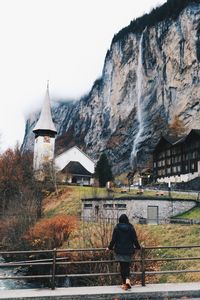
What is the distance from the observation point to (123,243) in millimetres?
9836

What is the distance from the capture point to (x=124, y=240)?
9.85 meters

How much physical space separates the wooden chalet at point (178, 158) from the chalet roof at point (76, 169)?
13.9 meters

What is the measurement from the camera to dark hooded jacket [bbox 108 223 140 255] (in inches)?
386

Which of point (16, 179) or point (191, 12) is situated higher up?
point (191, 12)

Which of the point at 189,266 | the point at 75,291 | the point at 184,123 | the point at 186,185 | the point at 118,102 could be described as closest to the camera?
the point at 75,291

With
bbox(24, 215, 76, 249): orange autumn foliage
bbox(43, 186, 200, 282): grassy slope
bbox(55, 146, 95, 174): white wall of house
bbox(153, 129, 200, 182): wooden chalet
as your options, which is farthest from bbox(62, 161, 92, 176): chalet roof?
bbox(24, 215, 76, 249): orange autumn foliage

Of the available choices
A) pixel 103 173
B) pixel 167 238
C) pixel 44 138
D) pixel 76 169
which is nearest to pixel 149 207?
pixel 167 238

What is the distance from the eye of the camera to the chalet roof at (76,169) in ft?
256

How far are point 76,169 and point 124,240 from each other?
2746 inches

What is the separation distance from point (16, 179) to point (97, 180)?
706 inches

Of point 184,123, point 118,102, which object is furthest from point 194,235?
point 118,102

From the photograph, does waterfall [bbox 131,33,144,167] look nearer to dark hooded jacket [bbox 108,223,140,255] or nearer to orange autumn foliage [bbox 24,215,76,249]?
orange autumn foliage [bbox 24,215,76,249]

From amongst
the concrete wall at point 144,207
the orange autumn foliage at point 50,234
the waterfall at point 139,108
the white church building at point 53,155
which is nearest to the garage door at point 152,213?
the concrete wall at point 144,207

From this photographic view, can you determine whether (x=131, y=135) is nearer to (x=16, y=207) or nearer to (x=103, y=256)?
(x=16, y=207)
